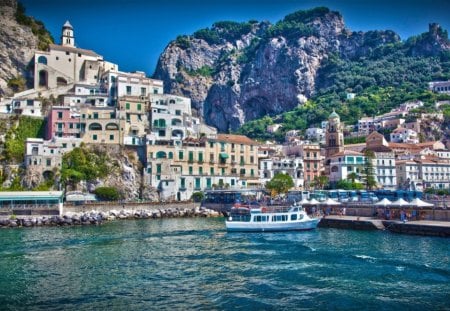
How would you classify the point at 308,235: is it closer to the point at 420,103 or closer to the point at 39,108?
the point at 39,108

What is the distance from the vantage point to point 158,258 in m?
30.1

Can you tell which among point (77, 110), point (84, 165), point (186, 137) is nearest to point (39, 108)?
point (77, 110)

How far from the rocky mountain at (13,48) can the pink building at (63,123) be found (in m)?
15.2

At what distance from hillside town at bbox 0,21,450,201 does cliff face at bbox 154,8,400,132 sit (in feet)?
210

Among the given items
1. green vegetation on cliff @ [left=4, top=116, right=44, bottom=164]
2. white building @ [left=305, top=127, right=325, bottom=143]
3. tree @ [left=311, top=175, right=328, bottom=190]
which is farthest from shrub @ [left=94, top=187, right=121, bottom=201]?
white building @ [left=305, top=127, right=325, bottom=143]

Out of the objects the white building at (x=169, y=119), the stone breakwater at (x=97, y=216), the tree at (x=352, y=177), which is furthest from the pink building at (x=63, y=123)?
the tree at (x=352, y=177)

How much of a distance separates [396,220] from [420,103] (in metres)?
97.0

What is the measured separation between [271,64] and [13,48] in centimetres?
10017

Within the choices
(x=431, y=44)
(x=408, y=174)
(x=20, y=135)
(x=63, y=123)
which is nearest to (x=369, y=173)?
(x=408, y=174)

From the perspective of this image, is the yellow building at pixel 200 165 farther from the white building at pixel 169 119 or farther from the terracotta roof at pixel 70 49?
the terracotta roof at pixel 70 49

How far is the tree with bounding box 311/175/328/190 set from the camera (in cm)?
8331

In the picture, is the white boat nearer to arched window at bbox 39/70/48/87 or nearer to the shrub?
the shrub

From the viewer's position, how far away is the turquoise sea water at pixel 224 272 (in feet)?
65.0

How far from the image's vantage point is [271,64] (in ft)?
549
